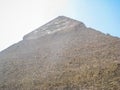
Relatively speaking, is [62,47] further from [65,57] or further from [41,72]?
[41,72]

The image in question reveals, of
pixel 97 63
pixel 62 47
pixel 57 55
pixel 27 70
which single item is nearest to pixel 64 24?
pixel 62 47

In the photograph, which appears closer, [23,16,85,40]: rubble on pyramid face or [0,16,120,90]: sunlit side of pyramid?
[0,16,120,90]: sunlit side of pyramid

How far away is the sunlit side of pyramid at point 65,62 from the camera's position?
3075 cm

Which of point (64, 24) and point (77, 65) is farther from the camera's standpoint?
point (64, 24)

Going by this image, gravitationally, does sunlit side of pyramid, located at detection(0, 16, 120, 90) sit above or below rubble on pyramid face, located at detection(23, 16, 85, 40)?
below

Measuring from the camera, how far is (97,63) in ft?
111

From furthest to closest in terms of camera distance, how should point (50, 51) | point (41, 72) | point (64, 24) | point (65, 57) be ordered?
1. point (64, 24)
2. point (50, 51)
3. point (65, 57)
4. point (41, 72)

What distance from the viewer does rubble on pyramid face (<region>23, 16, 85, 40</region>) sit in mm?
55438

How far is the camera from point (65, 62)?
37.2 metres

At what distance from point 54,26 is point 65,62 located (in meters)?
21.9

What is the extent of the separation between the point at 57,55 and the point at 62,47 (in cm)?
369

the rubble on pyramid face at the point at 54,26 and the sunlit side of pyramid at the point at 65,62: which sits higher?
the rubble on pyramid face at the point at 54,26

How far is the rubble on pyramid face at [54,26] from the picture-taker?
55438mm

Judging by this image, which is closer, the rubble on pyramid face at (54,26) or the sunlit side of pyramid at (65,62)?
the sunlit side of pyramid at (65,62)
